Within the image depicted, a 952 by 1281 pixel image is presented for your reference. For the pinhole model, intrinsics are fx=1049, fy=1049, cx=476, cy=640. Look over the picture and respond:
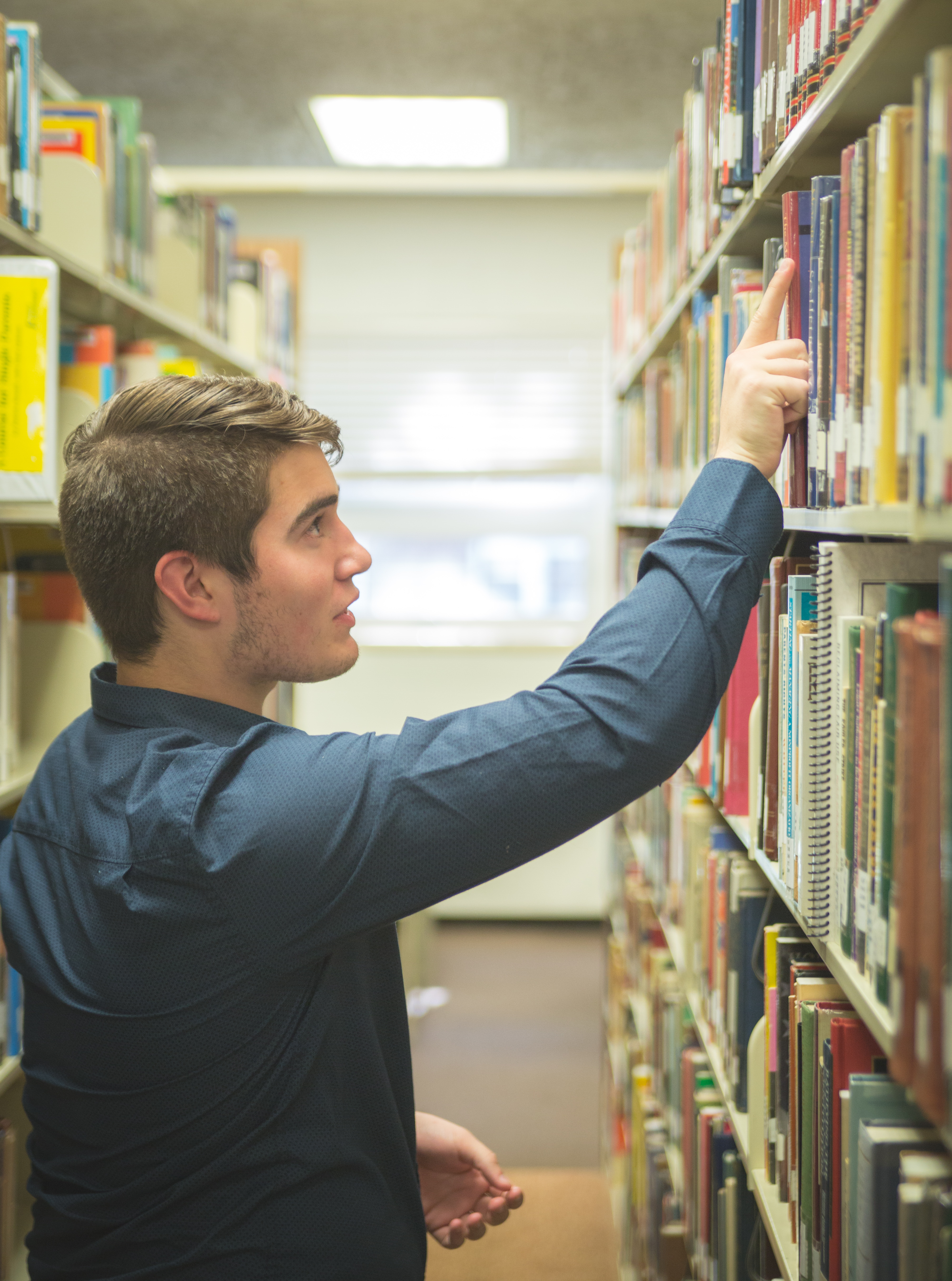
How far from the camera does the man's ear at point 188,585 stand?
3.14ft

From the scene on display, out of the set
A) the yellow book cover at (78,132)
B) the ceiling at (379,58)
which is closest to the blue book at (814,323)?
the yellow book cover at (78,132)

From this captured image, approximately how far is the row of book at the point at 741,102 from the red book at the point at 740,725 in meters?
0.51

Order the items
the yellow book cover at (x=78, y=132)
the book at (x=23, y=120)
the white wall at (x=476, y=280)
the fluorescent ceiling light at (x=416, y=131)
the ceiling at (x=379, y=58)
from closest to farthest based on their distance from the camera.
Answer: the book at (x=23, y=120), the yellow book cover at (x=78, y=132), the ceiling at (x=379, y=58), the fluorescent ceiling light at (x=416, y=131), the white wall at (x=476, y=280)

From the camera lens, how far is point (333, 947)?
2.86 feet

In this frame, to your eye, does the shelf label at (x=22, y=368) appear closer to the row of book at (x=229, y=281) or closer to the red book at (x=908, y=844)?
the row of book at (x=229, y=281)

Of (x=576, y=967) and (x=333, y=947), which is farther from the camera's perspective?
(x=576, y=967)

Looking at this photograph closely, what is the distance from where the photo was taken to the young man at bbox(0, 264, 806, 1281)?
821 mm

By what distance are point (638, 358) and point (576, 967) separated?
2693 millimetres

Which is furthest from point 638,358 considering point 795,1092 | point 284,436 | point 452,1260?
point 452,1260

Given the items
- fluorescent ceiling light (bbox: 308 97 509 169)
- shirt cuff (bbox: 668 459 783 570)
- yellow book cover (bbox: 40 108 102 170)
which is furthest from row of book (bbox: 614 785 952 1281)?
fluorescent ceiling light (bbox: 308 97 509 169)

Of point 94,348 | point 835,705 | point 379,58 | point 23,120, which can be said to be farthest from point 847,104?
point 379,58

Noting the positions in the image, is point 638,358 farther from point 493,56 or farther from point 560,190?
point 560,190

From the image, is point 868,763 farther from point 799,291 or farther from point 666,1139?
point 666,1139

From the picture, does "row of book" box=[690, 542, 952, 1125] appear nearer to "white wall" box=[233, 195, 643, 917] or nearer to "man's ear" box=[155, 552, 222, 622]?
"man's ear" box=[155, 552, 222, 622]
